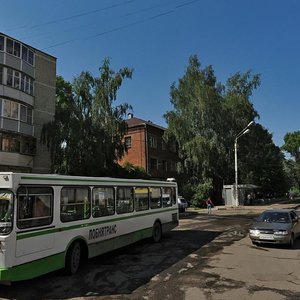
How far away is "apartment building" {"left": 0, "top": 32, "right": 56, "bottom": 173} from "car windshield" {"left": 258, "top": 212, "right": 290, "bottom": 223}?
25.8m

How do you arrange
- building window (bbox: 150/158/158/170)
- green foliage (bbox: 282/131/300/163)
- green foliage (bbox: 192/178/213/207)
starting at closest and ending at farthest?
green foliage (bbox: 192/178/213/207) → building window (bbox: 150/158/158/170) → green foliage (bbox: 282/131/300/163)

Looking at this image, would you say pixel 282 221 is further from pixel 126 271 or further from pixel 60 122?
pixel 60 122

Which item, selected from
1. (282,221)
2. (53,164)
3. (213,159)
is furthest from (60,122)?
(282,221)

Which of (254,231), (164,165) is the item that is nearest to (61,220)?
(254,231)

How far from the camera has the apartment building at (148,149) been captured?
55.6 m

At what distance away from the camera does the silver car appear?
13.9m

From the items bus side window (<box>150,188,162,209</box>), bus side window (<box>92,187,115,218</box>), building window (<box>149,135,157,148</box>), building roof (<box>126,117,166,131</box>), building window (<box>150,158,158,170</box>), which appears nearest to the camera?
bus side window (<box>92,187,115,218</box>)

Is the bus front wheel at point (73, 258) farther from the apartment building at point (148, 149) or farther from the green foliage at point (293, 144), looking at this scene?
the green foliage at point (293, 144)

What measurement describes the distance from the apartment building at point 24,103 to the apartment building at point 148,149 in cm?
1596

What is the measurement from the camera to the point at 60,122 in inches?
1419

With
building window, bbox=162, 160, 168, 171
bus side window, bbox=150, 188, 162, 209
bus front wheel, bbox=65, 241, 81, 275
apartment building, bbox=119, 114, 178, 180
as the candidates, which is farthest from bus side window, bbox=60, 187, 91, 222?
building window, bbox=162, 160, 168, 171

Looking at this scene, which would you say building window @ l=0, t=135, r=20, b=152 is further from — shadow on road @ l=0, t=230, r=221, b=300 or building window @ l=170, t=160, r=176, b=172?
building window @ l=170, t=160, r=176, b=172

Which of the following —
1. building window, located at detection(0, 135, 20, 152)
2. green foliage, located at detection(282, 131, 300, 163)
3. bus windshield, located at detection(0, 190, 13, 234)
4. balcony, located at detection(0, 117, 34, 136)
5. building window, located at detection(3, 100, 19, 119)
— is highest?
green foliage, located at detection(282, 131, 300, 163)

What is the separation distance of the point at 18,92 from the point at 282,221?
94.3ft
